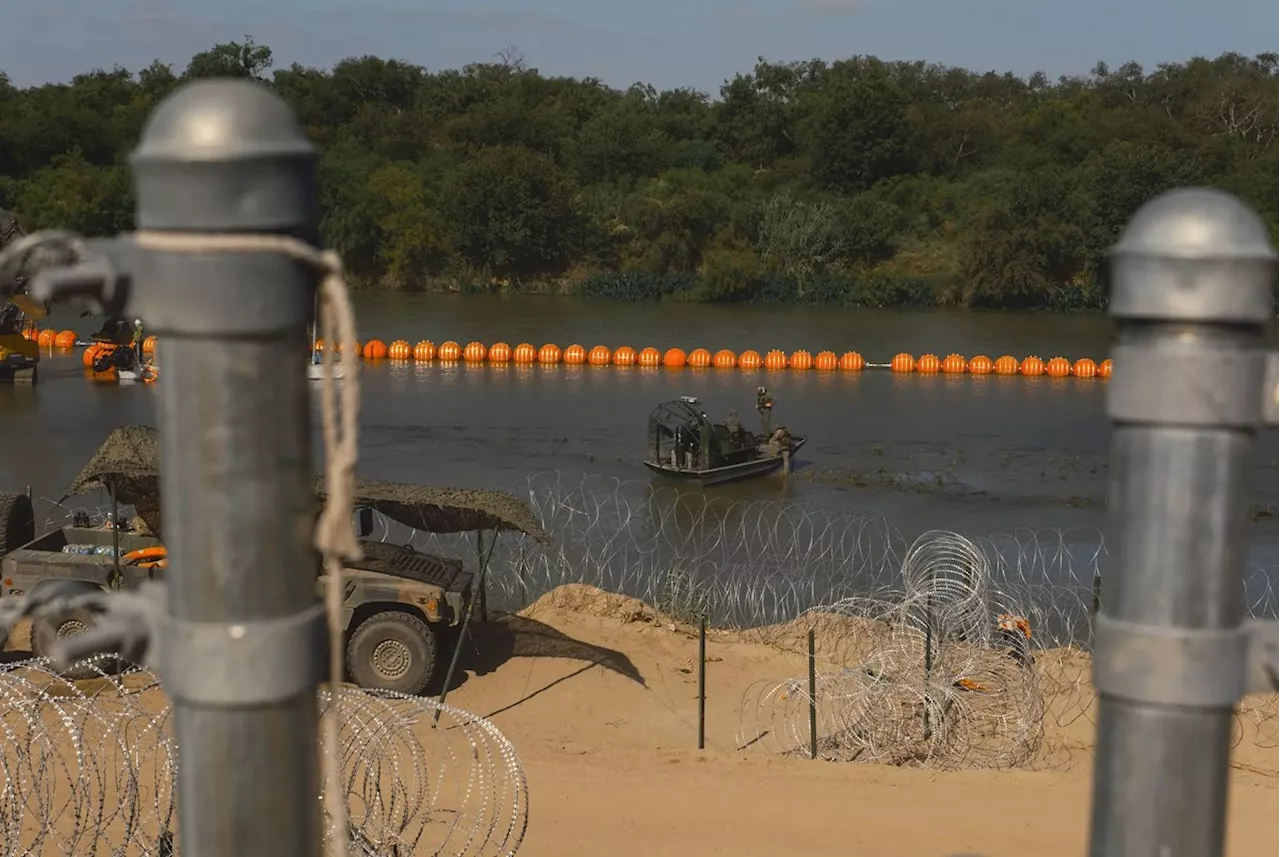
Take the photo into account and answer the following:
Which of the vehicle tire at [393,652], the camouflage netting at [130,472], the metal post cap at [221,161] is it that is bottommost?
the vehicle tire at [393,652]

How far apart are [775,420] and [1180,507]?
30.8 metres

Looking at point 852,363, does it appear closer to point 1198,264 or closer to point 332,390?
point 1198,264

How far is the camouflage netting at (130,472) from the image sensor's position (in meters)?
12.8

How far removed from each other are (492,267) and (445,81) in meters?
34.9

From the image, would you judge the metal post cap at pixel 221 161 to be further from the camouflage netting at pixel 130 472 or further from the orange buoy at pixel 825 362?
the orange buoy at pixel 825 362

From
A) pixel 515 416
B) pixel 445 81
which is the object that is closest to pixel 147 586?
pixel 515 416

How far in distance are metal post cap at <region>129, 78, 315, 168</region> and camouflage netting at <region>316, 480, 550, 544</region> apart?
1089 centimetres

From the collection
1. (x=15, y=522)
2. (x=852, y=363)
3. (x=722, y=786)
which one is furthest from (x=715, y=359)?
(x=722, y=786)

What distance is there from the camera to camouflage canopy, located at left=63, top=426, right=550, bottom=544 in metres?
12.9

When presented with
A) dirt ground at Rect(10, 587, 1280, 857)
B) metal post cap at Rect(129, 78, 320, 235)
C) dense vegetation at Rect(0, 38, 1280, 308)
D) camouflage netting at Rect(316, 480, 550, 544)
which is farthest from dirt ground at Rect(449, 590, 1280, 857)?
dense vegetation at Rect(0, 38, 1280, 308)

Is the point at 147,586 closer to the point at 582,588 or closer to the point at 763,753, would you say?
the point at 763,753

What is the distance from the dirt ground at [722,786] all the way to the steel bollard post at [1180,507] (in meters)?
7.98

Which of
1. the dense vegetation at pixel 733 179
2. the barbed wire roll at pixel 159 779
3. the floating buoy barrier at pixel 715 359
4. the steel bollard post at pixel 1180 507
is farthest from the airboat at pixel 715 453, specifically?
the dense vegetation at pixel 733 179

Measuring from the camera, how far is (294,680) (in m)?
2.06
